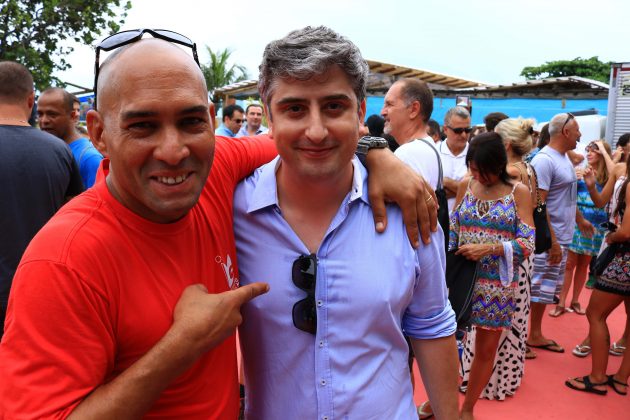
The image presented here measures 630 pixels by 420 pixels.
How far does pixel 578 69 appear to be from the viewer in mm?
38344

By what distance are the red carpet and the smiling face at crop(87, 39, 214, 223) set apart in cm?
338

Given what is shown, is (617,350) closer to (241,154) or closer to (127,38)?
(241,154)

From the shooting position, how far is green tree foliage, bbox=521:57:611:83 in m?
36.2

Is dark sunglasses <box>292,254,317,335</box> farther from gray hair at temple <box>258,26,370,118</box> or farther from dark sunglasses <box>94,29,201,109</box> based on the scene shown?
dark sunglasses <box>94,29,201,109</box>

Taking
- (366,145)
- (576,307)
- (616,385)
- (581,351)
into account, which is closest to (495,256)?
(616,385)

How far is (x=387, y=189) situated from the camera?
5.57 feet

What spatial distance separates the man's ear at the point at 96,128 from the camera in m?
1.36

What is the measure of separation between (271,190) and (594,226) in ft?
19.9

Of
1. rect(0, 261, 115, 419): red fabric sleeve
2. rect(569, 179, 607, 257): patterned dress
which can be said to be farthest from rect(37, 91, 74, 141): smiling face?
rect(569, 179, 607, 257): patterned dress

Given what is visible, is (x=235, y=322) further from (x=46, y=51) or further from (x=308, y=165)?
(x=46, y=51)

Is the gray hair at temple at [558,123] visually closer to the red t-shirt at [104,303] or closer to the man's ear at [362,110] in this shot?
the man's ear at [362,110]

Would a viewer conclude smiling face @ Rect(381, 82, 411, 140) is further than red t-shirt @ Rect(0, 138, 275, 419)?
Yes

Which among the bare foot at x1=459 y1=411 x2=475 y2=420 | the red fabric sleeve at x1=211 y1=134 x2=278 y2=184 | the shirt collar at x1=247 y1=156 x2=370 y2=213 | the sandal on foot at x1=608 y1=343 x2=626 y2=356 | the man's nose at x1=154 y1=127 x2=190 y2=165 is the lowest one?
the sandal on foot at x1=608 y1=343 x2=626 y2=356

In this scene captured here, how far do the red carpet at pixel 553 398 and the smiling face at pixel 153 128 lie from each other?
133 inches
